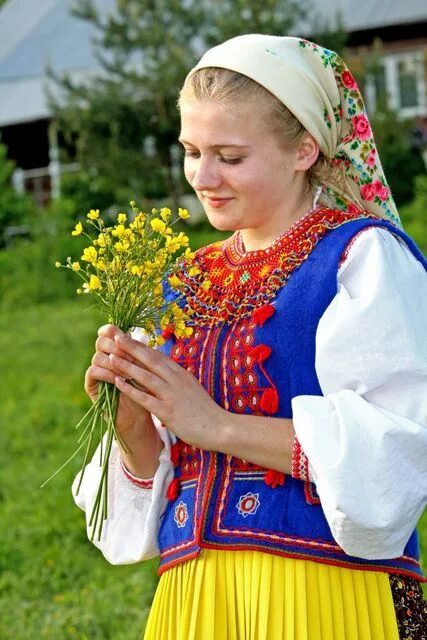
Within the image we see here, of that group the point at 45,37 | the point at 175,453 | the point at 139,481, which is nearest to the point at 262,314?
the point at 175,453

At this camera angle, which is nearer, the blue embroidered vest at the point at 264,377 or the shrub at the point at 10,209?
the blue embroidered vest at the point at 264,377

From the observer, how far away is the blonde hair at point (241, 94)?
2.49m

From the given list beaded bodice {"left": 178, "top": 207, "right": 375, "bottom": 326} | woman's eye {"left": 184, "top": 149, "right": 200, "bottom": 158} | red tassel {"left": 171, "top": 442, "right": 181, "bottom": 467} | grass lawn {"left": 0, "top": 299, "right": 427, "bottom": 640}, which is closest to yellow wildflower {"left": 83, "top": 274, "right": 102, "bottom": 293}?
beaded bodice {"left": 178, "top": 207, "right": 375, "bottom": 326}

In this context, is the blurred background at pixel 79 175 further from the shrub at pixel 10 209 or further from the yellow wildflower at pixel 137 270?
the yellow wildflower at pixel 137 270

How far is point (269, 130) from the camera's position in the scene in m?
2.50

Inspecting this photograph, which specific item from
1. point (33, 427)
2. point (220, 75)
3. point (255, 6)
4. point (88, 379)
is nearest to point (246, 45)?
point (220, 75)

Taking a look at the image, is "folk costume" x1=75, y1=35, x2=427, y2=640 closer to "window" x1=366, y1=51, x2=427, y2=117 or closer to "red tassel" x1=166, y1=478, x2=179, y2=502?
"red tassel" x1=166, y1=478, x2=179, y2=502

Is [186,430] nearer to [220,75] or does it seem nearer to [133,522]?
[133,522]

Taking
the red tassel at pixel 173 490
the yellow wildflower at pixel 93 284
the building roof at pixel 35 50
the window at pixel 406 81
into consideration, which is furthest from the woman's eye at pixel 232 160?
the building roof at pixel 35 50

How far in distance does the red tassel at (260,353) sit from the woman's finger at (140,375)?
19 centimetres

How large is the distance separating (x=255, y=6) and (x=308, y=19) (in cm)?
93

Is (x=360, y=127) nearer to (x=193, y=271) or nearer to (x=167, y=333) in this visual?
(x=193, y=271)

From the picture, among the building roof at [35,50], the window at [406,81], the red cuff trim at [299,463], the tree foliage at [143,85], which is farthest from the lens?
the building roof at [35,50]

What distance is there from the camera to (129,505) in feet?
9.24
